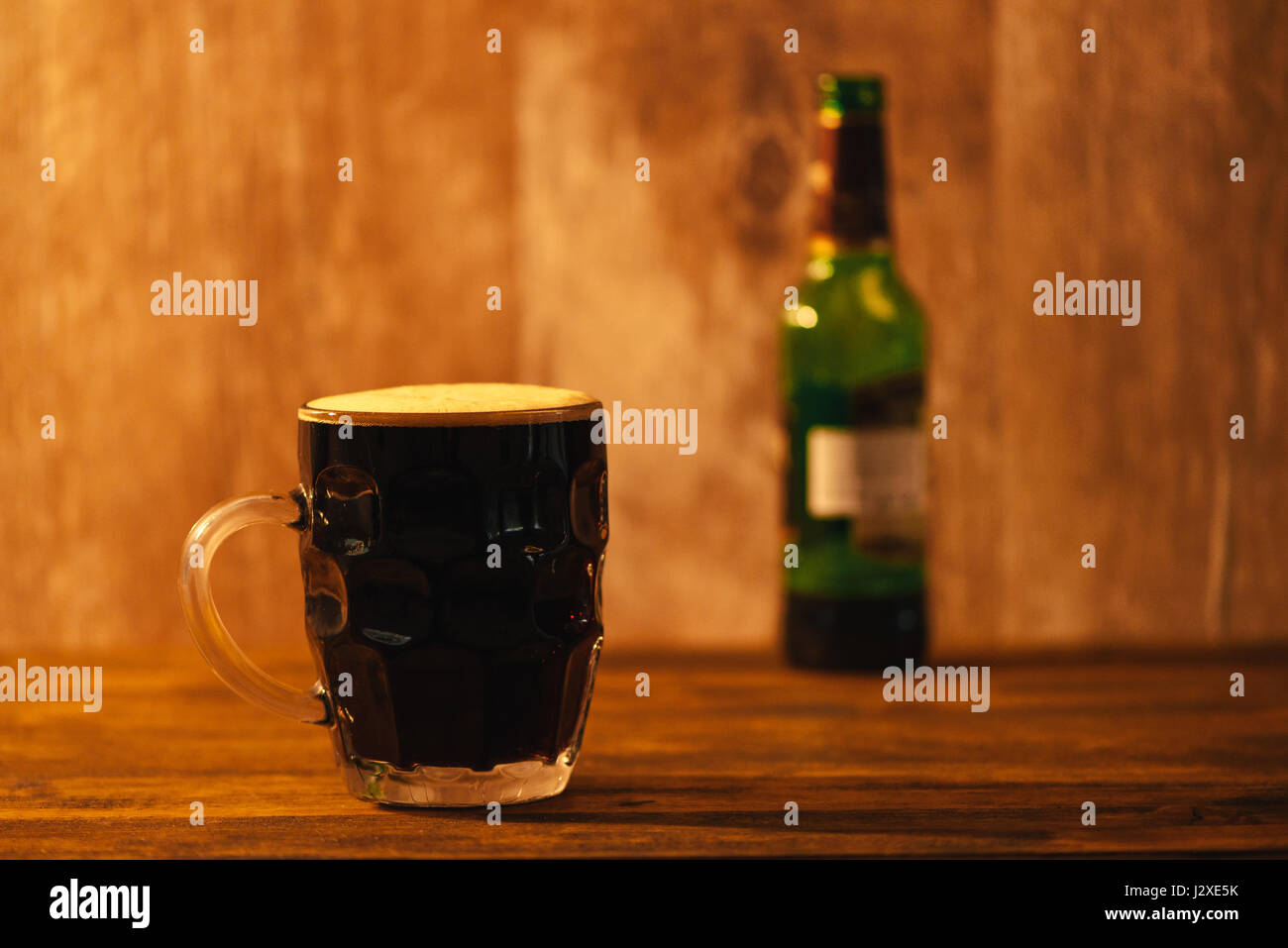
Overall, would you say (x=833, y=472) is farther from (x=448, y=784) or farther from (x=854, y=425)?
(x=448, y=784)

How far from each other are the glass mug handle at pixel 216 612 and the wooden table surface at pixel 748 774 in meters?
0.05

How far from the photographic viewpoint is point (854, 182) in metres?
1.07

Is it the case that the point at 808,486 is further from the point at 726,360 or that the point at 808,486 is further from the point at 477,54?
the point at 477,54

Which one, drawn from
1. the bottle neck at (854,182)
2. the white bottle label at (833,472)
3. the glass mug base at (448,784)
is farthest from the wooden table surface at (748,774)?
the bottle neck at (854,182)

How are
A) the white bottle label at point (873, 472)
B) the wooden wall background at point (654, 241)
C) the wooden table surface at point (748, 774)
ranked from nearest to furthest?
the wooden table surface at point (748, 774) → the white bottle label at point (873, 472) → the wooden wall background at point (654, 241)

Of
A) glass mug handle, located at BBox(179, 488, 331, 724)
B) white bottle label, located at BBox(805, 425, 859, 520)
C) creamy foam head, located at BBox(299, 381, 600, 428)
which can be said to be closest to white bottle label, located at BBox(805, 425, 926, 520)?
→ white bottle label, located at BBox(805, 425, 859, 520)

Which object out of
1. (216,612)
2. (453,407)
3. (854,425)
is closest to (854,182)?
(854,425)

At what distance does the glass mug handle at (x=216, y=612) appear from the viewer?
28.8 inches

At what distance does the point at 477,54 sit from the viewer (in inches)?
48.4

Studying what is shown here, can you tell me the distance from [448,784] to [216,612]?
15cm

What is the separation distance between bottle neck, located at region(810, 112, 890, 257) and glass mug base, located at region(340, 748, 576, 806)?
50cm

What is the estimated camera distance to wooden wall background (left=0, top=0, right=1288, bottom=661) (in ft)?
4.03

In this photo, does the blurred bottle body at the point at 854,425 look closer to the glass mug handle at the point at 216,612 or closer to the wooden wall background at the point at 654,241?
the wooden wall background at the point at 654,241

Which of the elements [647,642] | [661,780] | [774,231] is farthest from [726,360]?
[661,780]
